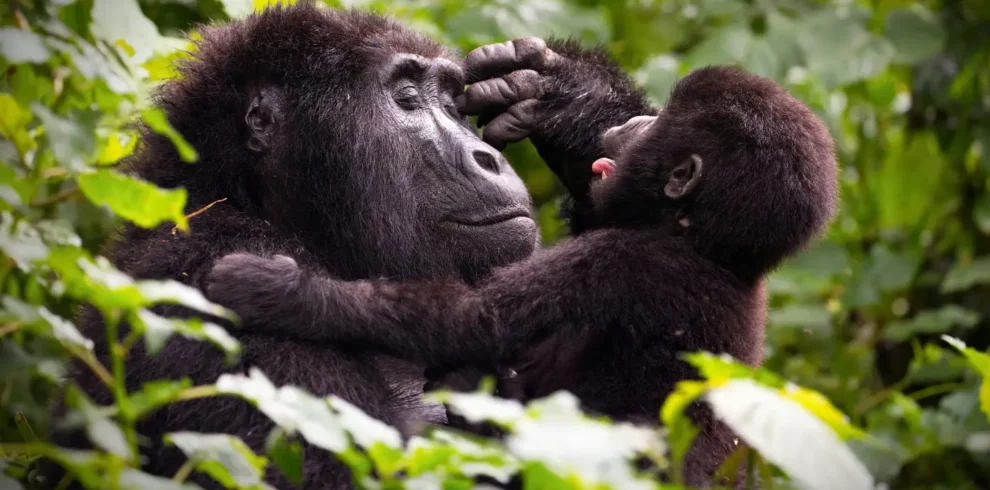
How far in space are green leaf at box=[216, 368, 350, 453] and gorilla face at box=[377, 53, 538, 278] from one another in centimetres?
122

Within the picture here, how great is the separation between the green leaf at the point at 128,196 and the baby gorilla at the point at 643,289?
593mm

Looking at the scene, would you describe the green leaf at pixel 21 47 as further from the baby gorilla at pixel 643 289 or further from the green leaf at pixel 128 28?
the baby gorilla at pixel 643 289

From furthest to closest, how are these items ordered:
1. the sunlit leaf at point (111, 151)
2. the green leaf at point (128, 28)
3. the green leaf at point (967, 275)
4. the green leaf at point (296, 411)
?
the green leaf at point (967, 275)
the sunlit leaf at point (111, 151)
the green leaf at point (128, 28)
the green leaf at point (296, 411)

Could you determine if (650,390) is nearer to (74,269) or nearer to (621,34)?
(74,269)

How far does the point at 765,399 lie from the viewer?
167 centimetres

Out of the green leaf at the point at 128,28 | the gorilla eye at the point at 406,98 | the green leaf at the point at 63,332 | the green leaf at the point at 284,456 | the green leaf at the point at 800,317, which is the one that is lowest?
the green leaf at the point at 63,332

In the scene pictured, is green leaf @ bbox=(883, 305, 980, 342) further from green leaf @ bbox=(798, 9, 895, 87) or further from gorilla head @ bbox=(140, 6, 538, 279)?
gorilla head @ bbox=(140, 6, 538, 279)

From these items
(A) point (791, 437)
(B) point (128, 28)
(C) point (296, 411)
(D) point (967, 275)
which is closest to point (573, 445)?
(A) point (791, 437)

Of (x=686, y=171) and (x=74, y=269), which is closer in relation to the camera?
(x=74, y=269)

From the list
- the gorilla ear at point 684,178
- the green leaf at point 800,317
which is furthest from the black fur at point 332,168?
the green leaf at point 800,317

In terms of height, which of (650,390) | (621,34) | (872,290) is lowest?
(650,390)

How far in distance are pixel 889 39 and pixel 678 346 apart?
2.88 meters

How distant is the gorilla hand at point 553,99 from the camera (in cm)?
353

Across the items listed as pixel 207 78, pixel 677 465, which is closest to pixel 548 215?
pixel 207 78
